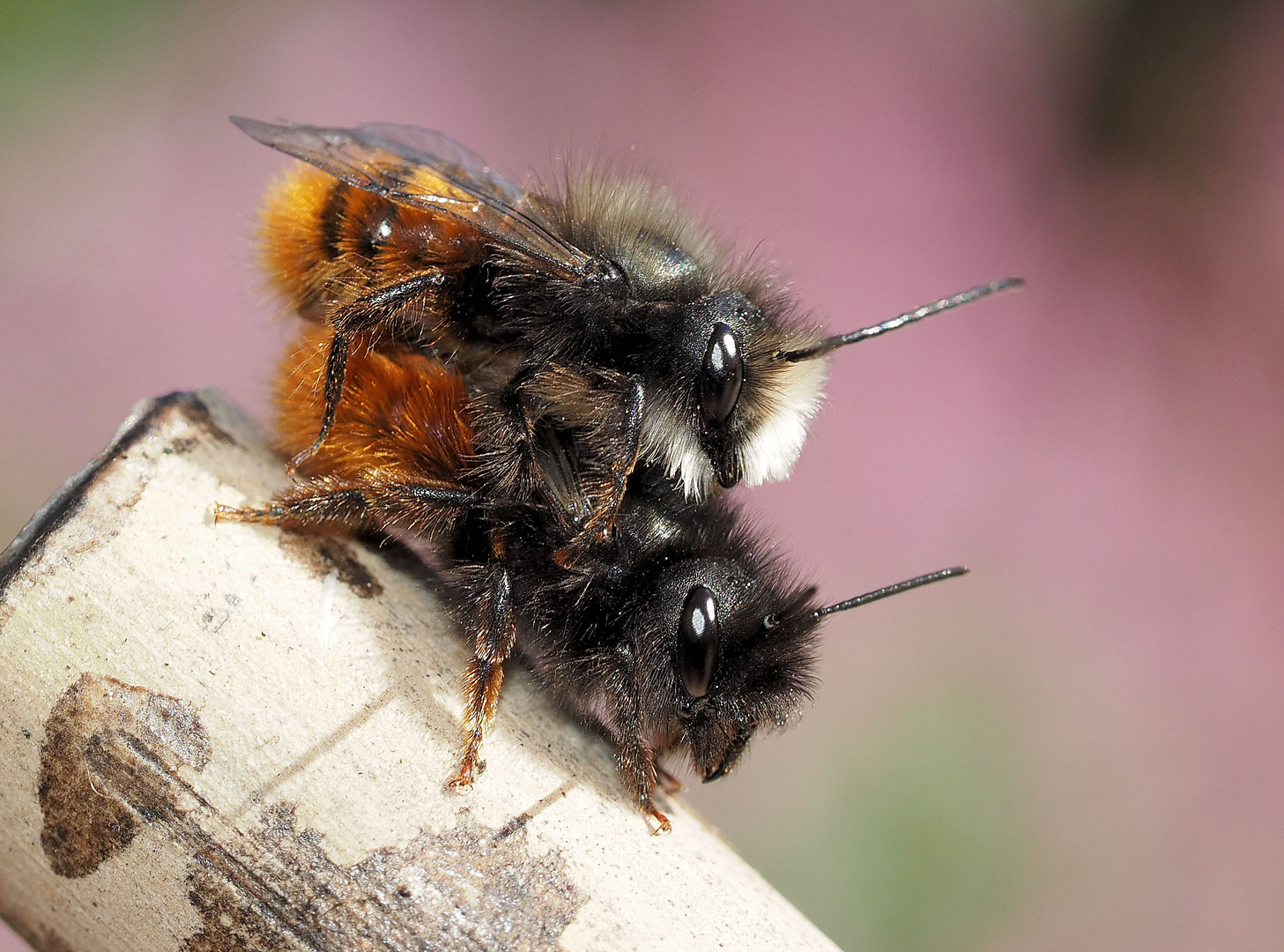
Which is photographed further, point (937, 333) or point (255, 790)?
point (937, 333)

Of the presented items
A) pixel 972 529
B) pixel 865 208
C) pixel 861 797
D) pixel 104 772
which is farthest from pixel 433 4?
pixel 104 772

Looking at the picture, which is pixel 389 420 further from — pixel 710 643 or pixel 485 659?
pixel 710 643

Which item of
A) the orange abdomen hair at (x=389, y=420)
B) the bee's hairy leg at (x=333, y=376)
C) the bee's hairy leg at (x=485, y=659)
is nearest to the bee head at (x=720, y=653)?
the bee's hairy leg at (x=485, y=659)

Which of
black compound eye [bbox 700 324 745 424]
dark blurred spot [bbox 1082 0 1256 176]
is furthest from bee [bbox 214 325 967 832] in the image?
dark blurred spot [bbox 1082 0 1256 176]

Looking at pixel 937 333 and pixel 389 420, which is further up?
pixel 389 420

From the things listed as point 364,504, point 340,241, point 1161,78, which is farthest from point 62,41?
point 1161,78

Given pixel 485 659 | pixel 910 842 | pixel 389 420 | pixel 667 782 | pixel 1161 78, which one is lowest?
pixel 910 842
